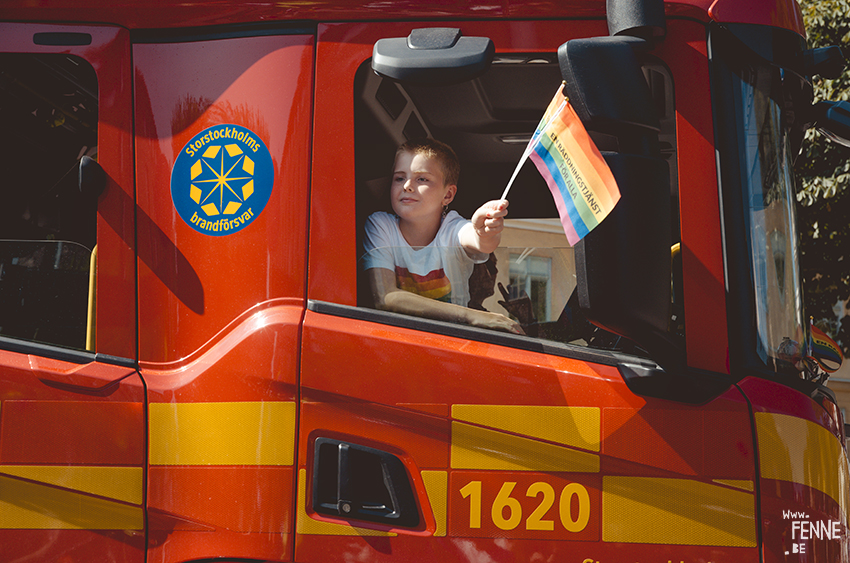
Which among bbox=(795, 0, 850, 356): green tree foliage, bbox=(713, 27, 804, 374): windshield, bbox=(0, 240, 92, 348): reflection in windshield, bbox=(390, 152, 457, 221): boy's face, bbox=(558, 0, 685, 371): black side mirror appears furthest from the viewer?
bbox=(795, 0, 850, 356): green tree foliage

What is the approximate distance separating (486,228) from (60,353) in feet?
4.23

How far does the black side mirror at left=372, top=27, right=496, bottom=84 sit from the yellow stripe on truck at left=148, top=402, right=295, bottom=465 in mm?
971

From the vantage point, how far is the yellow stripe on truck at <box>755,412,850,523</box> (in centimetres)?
186

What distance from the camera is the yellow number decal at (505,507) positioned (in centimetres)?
187

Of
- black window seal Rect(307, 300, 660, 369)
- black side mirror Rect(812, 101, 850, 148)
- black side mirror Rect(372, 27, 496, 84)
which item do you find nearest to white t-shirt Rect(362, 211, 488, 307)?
black window seal Rect(307, 300, 660, 369)

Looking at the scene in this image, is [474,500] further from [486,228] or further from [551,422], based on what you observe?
[486,228]

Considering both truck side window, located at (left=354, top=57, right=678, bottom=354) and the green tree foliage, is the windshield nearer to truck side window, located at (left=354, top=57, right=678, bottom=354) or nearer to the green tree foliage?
truck side window, located at (left=354, top=57, right=678, bottom=354)

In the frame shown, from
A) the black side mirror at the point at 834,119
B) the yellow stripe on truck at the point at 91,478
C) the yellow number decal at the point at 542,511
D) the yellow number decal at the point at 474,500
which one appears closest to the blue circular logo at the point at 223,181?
the yellow stripe on truck at the point at 91,478

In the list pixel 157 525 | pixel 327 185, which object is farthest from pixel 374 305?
pixel 157 525

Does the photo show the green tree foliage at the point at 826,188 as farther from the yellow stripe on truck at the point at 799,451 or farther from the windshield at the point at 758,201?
the yellow stripe on truck at the point at 799,451

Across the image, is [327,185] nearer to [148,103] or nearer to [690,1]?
[148,103]

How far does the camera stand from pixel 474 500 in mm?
1878

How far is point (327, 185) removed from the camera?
202 centimetres

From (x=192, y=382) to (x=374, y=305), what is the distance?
0.56 m
